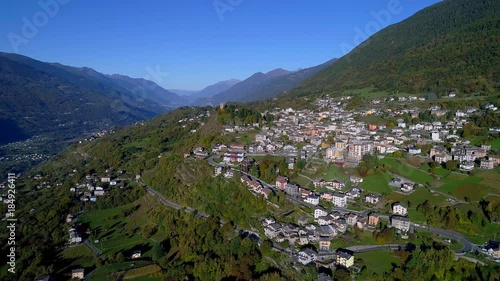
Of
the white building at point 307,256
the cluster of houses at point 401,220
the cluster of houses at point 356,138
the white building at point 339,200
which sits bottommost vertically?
the white building at point 307,256

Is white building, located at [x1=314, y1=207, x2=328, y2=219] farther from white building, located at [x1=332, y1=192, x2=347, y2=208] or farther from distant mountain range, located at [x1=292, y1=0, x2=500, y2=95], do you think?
distant mountain range, located at [x1=292, y1=0, x2=500, y2=95]

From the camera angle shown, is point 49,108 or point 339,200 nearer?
point 339,200

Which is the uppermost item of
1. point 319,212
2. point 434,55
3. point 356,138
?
point 434,55

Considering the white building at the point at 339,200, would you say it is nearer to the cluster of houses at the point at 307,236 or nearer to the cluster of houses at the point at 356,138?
the cluster of houses at the point at 307,236

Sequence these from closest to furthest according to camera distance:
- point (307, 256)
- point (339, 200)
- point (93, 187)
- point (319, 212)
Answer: point (307, 256) → point (319, 212) → point (339, 200) → point (93, 187)

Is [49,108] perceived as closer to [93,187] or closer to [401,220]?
[93,187]

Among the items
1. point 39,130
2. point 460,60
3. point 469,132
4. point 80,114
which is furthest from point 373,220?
point 80,114

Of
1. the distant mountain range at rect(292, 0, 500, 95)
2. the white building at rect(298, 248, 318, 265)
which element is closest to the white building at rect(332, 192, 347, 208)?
the white building at rect(298, 248, 318, 265)

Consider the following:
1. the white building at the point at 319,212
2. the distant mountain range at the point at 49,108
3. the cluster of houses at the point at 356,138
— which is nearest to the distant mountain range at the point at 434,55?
the cluster of houses at the point at 356,138

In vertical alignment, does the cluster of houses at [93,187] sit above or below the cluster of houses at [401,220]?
below

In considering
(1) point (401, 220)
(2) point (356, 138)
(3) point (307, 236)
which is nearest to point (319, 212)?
(3) point (307, 236)
